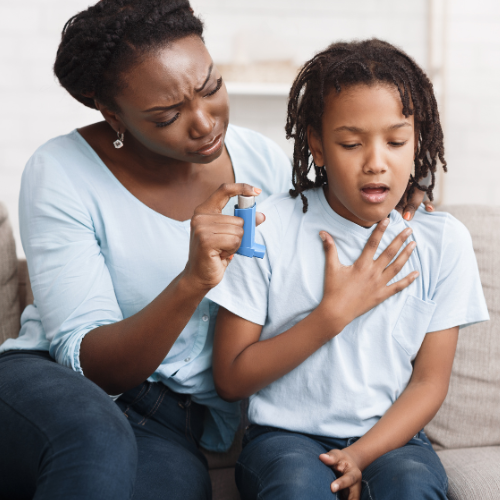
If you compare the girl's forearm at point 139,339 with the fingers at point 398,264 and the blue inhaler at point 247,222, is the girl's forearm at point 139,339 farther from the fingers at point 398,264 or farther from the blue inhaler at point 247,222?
the fingers at point 398,264

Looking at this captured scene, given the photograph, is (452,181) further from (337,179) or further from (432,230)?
(337,179)

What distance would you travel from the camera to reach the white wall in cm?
245

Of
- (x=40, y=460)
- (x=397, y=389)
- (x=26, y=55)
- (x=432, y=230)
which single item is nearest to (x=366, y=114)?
(x=432, y=230)

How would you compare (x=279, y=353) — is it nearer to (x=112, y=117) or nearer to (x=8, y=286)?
(x=112, y=117)

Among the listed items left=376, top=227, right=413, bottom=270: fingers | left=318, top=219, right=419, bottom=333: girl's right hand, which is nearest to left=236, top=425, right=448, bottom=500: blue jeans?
left=318, top=219, right=419, bottom=333: girl's right hand

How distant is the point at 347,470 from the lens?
95cm

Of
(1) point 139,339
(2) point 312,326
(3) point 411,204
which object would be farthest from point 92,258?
(3) point 411,204

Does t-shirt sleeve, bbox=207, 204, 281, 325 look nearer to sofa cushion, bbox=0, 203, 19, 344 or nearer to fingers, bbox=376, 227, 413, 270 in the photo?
fingers, bbox=376, 227, 413, 270

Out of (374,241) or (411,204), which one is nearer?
(374,241)

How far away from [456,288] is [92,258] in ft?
2.34

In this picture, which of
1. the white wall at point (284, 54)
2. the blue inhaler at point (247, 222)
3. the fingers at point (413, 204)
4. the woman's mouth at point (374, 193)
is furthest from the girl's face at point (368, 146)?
the white wall at point (284, 54)

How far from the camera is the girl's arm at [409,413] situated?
0.95m

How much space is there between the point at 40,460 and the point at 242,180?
0.74m

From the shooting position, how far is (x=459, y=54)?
98.2 inches
